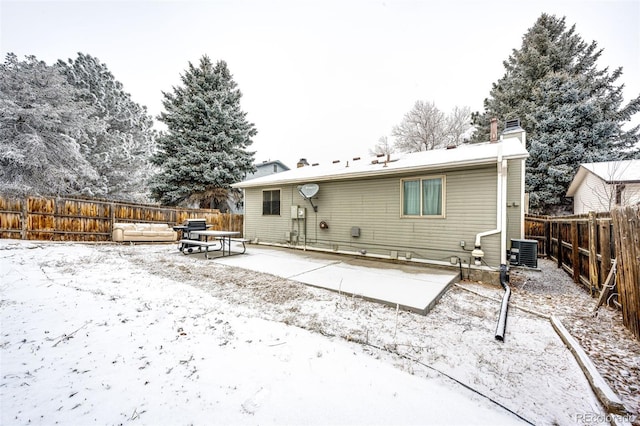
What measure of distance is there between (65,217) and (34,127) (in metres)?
3.00

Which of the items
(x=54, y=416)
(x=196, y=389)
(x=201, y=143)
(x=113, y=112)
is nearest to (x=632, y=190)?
(x=196, y=389)

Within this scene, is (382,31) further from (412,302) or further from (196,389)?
(196,389)

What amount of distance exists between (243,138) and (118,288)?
11198 millimetres

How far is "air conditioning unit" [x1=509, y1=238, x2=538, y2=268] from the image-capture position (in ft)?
17.0

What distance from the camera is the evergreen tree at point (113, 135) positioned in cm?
1312

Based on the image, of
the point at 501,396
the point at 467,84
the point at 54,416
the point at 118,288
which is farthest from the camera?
the point at 467,84

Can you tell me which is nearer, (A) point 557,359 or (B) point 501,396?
(B) point 501,396

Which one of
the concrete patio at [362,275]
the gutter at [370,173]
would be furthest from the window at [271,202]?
the concrete patio at [362,275]

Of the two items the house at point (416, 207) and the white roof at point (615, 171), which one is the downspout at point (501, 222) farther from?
the white roof at point (615, 171)

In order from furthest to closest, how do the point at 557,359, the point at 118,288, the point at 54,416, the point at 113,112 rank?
the point at 113,112, the point at 118,288, the point at 557,359, the point at 54,416

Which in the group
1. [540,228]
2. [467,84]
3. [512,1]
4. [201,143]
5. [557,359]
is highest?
[467,84]

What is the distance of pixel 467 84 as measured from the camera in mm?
18422

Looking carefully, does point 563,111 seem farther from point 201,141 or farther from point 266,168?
point 266,168

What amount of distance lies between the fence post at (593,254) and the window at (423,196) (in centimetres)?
246
